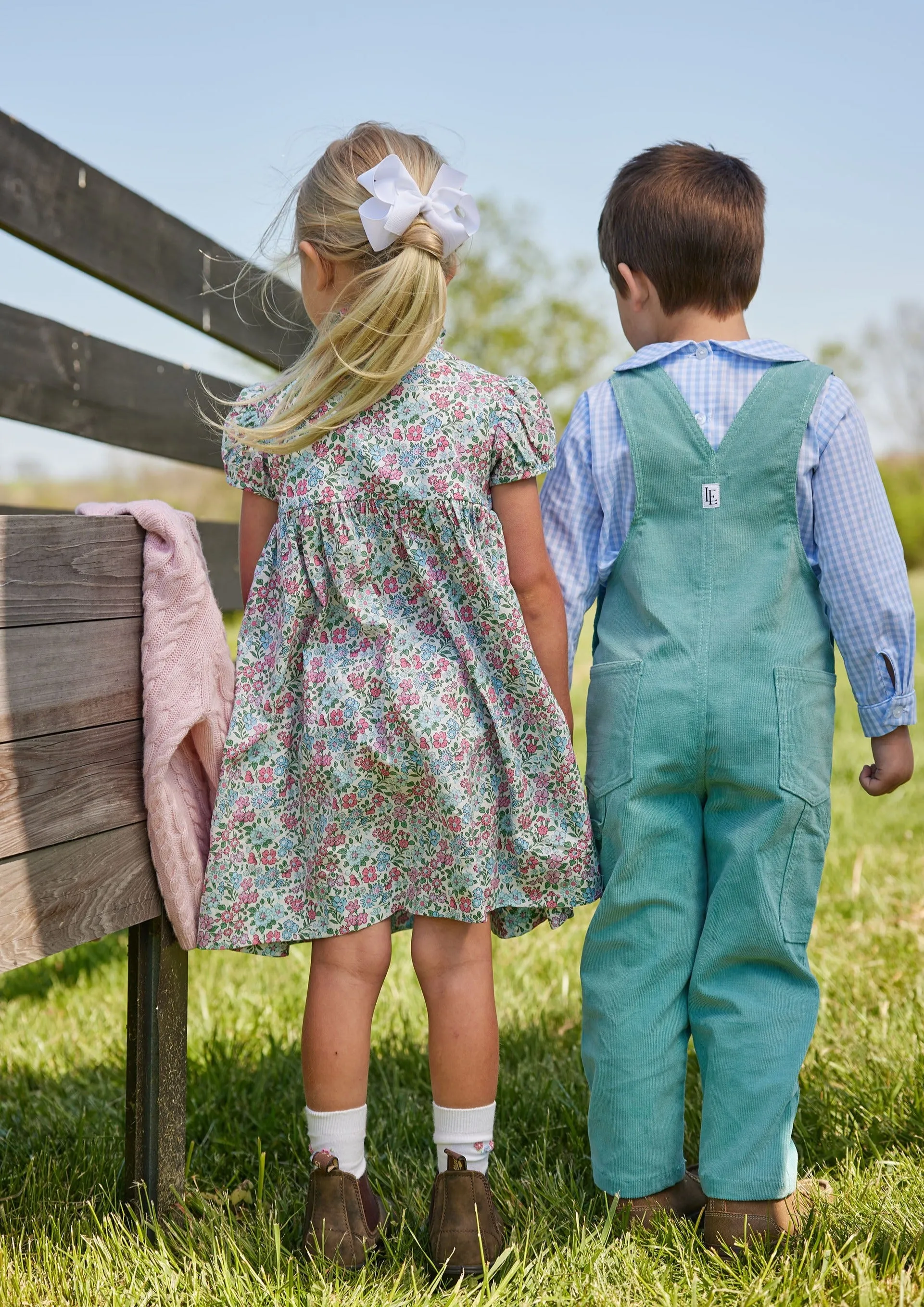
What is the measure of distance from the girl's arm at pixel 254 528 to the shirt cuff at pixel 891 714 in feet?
3.43

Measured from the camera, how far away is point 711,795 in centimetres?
205

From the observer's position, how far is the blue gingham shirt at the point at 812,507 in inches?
77.7

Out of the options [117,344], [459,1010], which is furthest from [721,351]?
[117,344]

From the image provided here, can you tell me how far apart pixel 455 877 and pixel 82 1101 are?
1257 millimetres

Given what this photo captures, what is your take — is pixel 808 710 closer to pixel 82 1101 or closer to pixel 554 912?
pixel 554 912

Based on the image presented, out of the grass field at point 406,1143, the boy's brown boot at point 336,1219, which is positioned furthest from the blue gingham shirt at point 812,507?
the boy's brown boot at point 336,1219

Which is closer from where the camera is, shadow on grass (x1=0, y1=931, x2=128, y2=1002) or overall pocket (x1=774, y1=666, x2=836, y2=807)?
overall pocket (x1=774, y1=666, x2=836, y2=807)

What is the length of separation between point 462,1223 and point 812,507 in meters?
1.27

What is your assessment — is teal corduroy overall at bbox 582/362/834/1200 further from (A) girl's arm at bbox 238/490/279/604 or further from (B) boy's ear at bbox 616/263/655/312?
(A) girl's arm at bbox 238/490/279/604

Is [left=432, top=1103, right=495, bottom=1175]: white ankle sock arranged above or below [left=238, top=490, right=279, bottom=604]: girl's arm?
below

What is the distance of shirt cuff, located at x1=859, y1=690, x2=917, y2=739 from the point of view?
2.00 meters

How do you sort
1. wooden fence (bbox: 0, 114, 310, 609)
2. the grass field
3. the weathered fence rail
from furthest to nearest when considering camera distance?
wooden fence (bbox: 0, 114, 310, 609) < the grass field < the weathered fence rail

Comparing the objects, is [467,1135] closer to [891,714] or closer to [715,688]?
[715,688]

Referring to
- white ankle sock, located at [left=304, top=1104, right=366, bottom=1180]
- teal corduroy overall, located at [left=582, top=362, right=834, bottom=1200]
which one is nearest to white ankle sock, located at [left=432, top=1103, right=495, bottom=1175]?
white ankle sock, located at [left=304, top=1104, right=366, bottom=1180]
